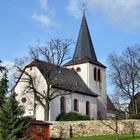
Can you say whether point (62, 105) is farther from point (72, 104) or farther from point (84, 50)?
point (84, 50)

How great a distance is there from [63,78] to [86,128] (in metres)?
15.4

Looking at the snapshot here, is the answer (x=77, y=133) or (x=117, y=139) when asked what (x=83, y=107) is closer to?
(x=77, y=133)

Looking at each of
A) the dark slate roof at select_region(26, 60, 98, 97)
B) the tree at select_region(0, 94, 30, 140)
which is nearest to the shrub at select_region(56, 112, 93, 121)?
the dark slate roof at select_region(26, 60, 98, 97)

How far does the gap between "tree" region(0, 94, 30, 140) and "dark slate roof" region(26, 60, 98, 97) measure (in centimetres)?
2380

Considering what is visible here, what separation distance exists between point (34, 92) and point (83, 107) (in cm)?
1080

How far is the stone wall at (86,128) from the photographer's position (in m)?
47.1

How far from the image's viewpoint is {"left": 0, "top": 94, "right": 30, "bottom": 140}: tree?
3108 centimetres

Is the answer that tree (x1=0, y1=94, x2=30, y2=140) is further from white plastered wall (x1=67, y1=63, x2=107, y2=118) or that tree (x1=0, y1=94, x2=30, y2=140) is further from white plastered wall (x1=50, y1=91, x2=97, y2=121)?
white plastered wall (x1=67, y1=63, x2=107, y2=118)

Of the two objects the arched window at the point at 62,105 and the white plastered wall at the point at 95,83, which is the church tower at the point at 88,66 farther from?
the arched window at the point at 62,105

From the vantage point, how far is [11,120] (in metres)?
31.5

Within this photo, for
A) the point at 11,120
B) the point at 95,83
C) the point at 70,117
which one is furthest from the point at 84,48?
the point at 11,120

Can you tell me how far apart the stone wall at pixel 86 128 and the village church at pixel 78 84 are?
9.27 m

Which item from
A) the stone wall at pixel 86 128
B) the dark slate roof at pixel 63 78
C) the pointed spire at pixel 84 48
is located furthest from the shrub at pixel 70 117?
the pointed spire at pixel 84 48

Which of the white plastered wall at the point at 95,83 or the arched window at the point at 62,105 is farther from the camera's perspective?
the white plastered wall at the point at 95,83
